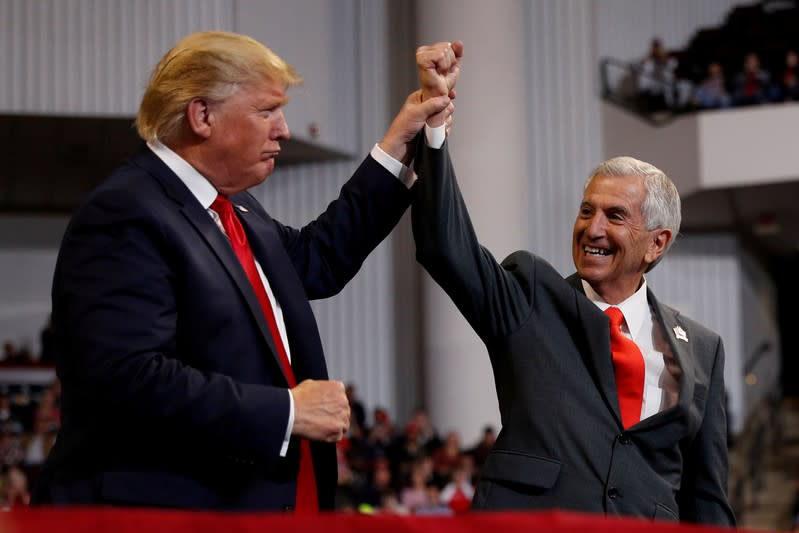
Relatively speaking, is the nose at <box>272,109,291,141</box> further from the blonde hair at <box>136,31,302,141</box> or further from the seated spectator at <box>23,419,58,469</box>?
the seated spectator at <box>23,419,58,469</box>

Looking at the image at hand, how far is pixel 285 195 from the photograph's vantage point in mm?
14133

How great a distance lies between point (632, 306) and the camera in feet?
9.11

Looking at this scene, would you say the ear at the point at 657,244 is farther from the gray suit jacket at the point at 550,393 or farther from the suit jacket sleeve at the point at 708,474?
the suit jacket sleeve at the point at 708,474

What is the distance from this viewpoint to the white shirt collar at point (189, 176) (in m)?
2.27

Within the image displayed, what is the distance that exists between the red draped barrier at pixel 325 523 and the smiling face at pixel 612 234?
54.8 inches

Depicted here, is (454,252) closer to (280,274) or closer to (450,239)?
(450,239)

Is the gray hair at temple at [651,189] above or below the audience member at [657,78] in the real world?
below

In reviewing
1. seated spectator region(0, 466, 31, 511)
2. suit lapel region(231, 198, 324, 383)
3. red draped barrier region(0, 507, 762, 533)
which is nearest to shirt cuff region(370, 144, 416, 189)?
suit lapel region(231, 198, 324, 383)

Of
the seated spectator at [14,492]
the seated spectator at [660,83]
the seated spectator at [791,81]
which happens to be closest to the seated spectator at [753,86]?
the seated spectator at [791,81]

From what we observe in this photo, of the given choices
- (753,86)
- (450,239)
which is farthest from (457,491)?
(450,239)

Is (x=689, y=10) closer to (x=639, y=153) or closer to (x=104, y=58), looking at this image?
(x=639, y=153)

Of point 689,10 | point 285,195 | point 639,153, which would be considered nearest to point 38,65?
point 285,195

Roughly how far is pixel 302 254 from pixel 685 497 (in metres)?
1.11

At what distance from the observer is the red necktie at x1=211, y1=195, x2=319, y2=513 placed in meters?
2.27
